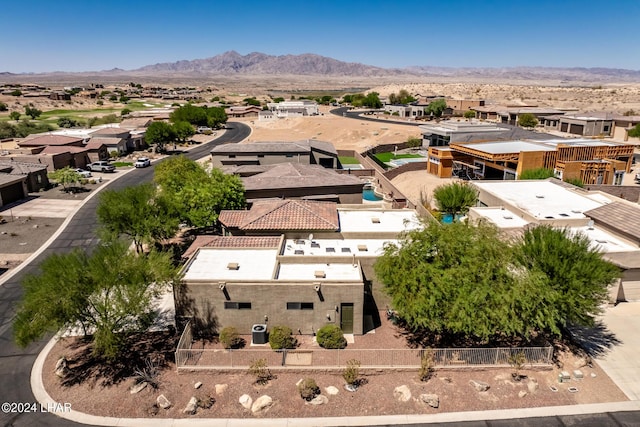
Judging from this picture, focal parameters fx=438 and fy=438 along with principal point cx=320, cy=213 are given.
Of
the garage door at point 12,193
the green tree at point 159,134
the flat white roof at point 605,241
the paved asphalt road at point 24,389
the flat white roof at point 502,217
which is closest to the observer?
the paved asphalt road at point 24,389

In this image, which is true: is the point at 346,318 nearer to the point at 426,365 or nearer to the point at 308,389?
the point at 426,365

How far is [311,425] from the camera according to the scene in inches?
773

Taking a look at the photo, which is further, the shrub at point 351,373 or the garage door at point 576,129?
the garage door at point 576,129

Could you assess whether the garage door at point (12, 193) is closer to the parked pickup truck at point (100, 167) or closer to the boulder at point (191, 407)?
the parked pickup truck at point (100, 167)

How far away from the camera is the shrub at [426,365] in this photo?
870 inches

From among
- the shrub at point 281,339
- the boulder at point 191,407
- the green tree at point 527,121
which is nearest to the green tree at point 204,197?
the shrub at point 281,339

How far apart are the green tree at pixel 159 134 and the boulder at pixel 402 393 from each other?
80.7m

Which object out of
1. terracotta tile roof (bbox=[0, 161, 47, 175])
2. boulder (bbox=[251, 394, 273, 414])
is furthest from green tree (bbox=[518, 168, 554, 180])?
terracotta tile roof (bbox=[0, 161, 47, 175])

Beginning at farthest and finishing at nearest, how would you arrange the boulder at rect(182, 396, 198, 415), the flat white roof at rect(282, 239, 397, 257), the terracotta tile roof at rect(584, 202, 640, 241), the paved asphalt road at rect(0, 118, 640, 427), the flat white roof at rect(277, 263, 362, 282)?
the terracotta tile roof at rect(584, 202, 640, 241) → the flat white roof at rect(282, 239, 397, 257) → the flat white roof at rect(277, 263, 362, 282) → the boulder at rect(182, 396, 198, 415) → the paved asphalt road at rect(0, 118, 640, 427)

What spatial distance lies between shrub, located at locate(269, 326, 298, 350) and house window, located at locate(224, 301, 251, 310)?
2.15m

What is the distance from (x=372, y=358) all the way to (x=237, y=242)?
13439 millimetres

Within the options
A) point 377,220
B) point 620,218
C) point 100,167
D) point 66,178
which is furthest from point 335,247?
Result: point 100,167

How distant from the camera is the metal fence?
22.8m

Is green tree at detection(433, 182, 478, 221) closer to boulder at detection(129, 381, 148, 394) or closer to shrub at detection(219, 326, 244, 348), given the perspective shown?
shrub at detection(219, 326, 244, 348)
